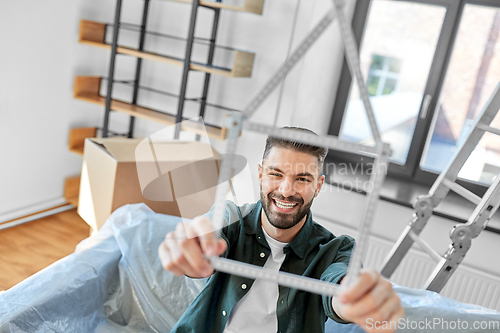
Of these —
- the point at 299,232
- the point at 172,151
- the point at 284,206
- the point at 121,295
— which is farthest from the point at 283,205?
the point at 121,295

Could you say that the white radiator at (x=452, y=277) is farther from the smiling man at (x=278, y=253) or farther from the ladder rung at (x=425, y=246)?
the smiling man at (x=278, y=253)

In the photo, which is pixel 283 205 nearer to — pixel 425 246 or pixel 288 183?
pixel 288 183

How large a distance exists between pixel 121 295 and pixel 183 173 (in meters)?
0.63

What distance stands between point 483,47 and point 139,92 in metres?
2.11

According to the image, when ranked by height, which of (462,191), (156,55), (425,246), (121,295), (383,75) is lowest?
(121,295)

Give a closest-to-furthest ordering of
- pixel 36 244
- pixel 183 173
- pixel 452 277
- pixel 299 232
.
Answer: pixel 299 232 < pixel 183 173 < pixel 452 277 < pixel 36 244

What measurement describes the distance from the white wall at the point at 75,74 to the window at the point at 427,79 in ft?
0.64

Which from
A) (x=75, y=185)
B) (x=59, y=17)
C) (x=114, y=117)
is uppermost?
(x=59, y=17)

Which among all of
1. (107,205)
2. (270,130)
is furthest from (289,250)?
(107,205)

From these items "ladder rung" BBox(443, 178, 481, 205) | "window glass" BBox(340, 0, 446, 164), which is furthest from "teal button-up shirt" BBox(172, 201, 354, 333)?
"window glass" BBox(340, 0, 446, 164)

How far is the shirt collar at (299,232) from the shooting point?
1.13 m

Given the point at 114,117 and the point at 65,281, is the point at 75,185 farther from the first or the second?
the point at 65,281

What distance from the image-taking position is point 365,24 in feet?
8.71

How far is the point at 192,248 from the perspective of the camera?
604mm
